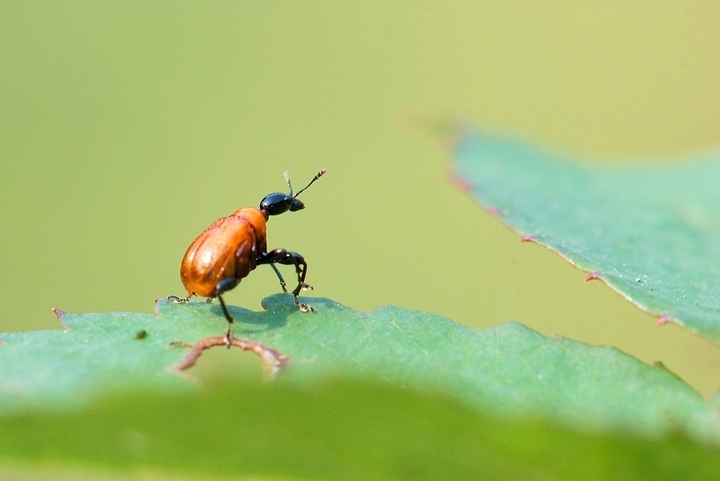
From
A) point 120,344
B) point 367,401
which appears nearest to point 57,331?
point 120,344

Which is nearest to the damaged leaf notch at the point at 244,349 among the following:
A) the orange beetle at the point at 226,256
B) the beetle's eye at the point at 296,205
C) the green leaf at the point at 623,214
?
the orange beetle at the point at 226,256

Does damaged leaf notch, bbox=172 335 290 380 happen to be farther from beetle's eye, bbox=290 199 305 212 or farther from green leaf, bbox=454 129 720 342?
beetle's eye, bbox=290 199 305 212

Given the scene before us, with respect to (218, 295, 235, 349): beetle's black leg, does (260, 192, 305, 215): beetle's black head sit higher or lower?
higher

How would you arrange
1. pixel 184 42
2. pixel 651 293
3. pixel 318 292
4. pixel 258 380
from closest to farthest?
pixel 258 380, pixel 651 293, pixel 318 292, pixel 184 42

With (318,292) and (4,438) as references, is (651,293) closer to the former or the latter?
(4,438)

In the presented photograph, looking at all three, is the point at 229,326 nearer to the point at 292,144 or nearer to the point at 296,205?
the point at 296,205

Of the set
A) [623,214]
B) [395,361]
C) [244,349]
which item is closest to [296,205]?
[623,214]

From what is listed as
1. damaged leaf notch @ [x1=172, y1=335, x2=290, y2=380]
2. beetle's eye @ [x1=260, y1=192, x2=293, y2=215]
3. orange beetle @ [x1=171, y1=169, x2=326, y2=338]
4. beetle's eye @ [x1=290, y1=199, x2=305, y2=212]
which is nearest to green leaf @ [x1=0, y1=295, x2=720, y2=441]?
damaged leaf notch @ [x1=172, y1=335, x2=290, y2=380]

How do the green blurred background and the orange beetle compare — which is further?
the green blurred background
